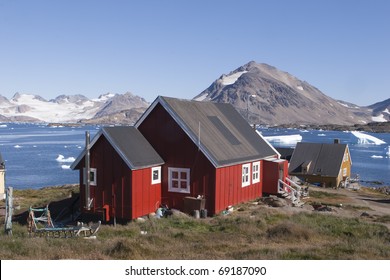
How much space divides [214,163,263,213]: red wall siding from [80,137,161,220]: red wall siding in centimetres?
384

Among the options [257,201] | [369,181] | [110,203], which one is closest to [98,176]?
[110,203]

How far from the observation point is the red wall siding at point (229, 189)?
24.9 metres

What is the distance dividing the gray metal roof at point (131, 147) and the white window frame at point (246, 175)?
17.5 ft

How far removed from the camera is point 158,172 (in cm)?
2566

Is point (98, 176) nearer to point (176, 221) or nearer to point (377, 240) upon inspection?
point (176, 221)

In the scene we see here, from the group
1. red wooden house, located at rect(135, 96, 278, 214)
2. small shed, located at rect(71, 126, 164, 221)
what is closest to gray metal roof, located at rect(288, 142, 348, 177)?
red wooden house, located at rect(135, 96, 278, 214)

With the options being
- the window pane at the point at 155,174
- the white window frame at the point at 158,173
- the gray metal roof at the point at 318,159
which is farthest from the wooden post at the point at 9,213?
the gray metal roof at the point at 318,159

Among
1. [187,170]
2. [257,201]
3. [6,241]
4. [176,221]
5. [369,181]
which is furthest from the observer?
[369,181]

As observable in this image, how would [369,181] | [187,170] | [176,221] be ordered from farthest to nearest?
[369,181] < [187,170] < [176,221]

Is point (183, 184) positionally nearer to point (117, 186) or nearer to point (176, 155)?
point (176, 155)

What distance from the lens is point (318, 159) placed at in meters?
55.9

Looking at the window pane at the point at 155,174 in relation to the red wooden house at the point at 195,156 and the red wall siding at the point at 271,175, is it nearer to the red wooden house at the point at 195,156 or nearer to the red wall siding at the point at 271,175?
the red wooden house at the point at 195,156

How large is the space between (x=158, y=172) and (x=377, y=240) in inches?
494

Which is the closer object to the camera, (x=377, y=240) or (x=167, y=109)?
(x=377, y=240)
